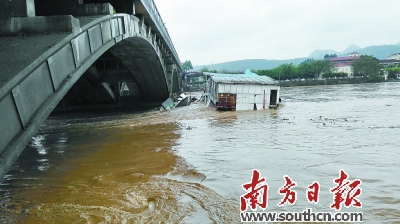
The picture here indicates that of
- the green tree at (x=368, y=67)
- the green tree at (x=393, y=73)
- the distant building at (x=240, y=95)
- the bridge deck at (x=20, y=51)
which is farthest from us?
the green tree at (x=393, y=73)

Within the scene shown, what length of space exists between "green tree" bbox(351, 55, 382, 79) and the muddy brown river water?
65141mm

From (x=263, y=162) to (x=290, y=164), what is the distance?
2.40ft

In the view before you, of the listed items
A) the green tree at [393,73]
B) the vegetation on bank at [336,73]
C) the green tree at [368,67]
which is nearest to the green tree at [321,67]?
the vegetation on bank at [336,73]

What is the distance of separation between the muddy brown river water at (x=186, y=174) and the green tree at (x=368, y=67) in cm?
6514

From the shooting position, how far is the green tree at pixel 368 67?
225 ft

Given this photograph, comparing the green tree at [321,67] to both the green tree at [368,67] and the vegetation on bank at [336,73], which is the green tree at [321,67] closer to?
the vegetation on bank at [336,73]

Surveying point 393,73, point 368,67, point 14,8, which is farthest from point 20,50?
point 393,73

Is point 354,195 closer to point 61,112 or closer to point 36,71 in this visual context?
point 36,71

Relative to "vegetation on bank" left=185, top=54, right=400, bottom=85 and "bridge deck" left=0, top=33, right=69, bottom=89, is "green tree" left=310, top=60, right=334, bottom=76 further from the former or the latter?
"bridge deck" left=0, top=33, right=69, bottom=89

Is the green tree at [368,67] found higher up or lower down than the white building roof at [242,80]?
higher up

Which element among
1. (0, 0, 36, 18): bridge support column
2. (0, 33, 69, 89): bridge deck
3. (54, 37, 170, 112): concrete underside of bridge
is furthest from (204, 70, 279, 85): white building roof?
(0, 33, 69, 89): bridge deck

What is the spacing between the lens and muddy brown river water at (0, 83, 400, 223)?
522 centimetres

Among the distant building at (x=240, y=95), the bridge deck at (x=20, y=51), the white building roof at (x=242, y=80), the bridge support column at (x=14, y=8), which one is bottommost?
the distant building at (x=240, y=95)

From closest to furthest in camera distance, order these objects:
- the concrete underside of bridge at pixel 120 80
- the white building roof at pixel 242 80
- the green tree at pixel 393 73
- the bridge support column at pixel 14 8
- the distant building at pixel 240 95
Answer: the bridge support column at pixel 14 8
the concrete underside of bridge at pixel 120 80
the distant building at pixel 240 95
the white building roof at pixel 242 80
the green tree at pixel 393 73
